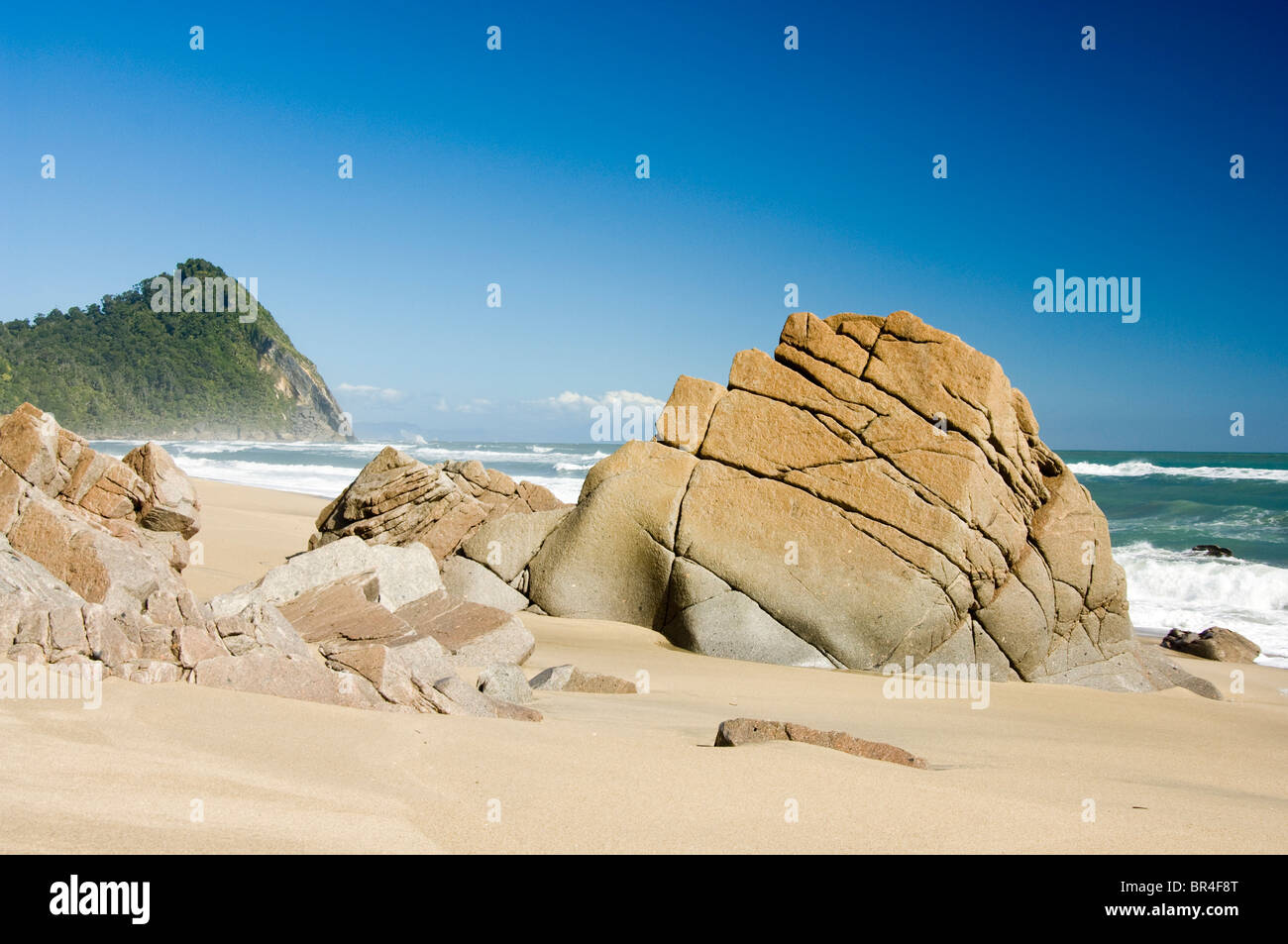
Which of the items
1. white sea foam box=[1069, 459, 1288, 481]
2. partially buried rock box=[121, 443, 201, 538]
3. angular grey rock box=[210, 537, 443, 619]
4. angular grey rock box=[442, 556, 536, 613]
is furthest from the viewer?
white sea foam box=[1069, 459, 1288, 481]

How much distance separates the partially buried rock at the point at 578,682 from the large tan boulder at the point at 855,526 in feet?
8.21

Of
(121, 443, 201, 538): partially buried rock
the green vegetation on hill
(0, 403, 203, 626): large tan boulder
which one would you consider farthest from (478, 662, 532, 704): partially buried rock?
the green vegetation on hill

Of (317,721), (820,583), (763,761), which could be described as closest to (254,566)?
(820,583)

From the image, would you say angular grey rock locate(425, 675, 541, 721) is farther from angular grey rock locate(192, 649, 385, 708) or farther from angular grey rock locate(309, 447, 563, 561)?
angular grey rock locate(309, 447, 563, 561)

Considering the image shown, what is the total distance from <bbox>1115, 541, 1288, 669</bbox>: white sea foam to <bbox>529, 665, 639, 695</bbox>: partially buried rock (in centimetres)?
1233

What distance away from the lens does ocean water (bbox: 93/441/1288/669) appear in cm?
1733

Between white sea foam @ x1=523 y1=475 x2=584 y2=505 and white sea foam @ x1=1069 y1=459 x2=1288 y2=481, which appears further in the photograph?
white sea foam @ x1=1069 y1=459 x2=1288 y2=481

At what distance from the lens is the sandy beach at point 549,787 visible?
2.90 metres

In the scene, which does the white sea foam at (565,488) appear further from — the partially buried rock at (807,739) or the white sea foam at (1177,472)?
the white sea foam at (1177,472)

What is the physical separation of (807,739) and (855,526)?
4.82 m

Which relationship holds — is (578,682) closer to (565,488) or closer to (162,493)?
(162,493)

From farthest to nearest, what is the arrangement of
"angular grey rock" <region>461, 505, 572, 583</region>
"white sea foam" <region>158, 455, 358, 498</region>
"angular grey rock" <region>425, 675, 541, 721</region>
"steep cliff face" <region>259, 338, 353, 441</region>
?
1. "steep cliff face" <region>259, 338, 353, 441</region>
2. "white sea foam" <region>158, 455, 358, 498</region>
3. "angular grey rock" <region>461, 505, 572, 583</region>
4. "angular grey rock" <region>425, 675, 541, 721</region>

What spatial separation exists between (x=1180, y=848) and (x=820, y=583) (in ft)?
19.7

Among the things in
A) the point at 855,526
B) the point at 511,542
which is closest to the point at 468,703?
the point at 855,526
